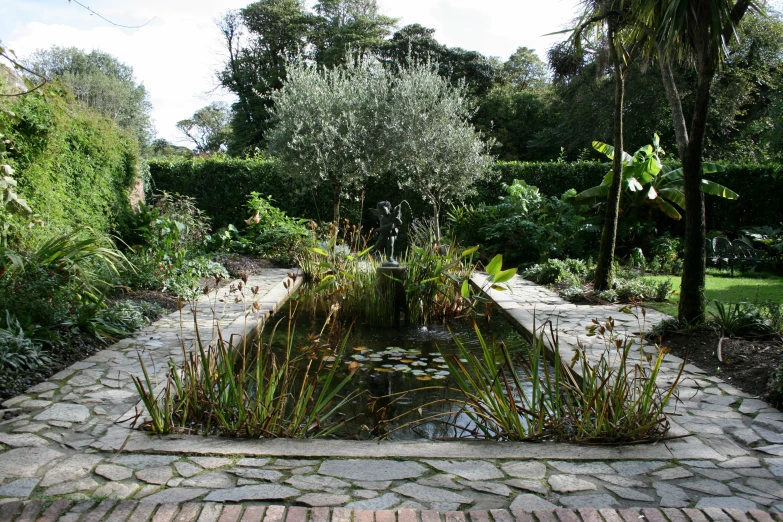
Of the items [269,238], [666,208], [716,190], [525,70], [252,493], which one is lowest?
[252,493]

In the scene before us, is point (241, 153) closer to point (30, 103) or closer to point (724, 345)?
point (30, 103)

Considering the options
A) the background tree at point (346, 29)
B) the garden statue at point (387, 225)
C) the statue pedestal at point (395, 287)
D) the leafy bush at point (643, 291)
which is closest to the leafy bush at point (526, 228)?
the leafy bush at point (643, 291)

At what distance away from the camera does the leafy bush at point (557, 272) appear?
→ 9369mm

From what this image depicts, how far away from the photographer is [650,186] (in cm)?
1136

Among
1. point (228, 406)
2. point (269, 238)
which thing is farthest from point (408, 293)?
point (269, 238)

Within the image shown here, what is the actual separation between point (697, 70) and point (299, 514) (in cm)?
532

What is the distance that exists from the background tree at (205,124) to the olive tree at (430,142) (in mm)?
40362

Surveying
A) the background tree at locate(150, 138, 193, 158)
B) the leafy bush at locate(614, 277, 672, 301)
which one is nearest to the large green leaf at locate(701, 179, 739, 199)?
the leafy bush at locate(614, 277, 672, 301)

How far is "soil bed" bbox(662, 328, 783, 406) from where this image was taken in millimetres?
4203

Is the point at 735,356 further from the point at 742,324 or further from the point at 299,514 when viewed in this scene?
the point at 299,514

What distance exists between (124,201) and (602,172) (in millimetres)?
11271

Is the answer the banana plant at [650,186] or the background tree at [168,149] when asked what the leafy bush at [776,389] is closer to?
the banana plant at [650,186]

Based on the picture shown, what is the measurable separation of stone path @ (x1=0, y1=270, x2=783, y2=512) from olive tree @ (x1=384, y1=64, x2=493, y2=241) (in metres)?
10.1

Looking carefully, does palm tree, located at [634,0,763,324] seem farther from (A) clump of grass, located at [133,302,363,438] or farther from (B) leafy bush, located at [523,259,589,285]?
(A) clump of grass, located at [133,302,363,438]
